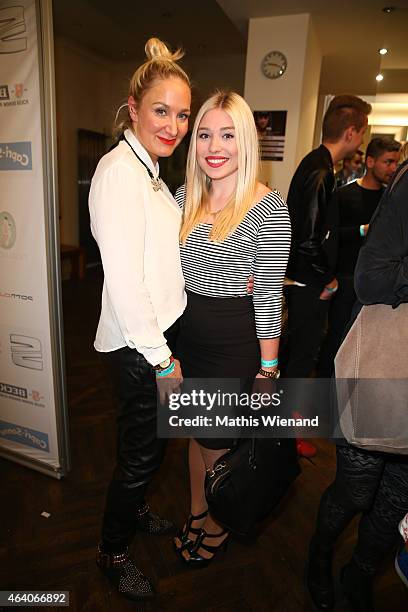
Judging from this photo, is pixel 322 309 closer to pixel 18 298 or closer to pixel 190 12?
pixel 18 298

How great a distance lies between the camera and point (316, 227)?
2.09 metres

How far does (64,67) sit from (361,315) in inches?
256

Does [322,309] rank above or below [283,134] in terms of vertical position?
below

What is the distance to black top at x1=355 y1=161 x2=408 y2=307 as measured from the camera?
1.00 m

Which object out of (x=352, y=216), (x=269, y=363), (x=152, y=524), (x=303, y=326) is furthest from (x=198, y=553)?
(x=352, y=216)

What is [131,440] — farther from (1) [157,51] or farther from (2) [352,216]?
(2) [352,216]

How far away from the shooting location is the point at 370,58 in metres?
5.97

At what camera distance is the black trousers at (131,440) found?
127cm

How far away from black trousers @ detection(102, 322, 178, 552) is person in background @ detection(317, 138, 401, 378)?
1.52m

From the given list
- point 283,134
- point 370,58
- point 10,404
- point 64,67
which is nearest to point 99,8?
point 64,67

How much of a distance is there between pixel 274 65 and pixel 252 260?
3.79 metres

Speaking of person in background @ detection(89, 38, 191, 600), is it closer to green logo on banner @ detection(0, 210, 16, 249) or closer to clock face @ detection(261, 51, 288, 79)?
green logo on banner @ detection(0, 210, 16, 249)

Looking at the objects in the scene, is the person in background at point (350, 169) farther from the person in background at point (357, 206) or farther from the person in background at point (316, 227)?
the person in background at point (316, 227)

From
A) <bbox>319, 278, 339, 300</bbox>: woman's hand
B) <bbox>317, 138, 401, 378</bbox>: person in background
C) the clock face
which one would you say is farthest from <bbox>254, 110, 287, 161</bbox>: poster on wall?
<bbox>319, 278, 339, 300</bbox>: woman's hand
